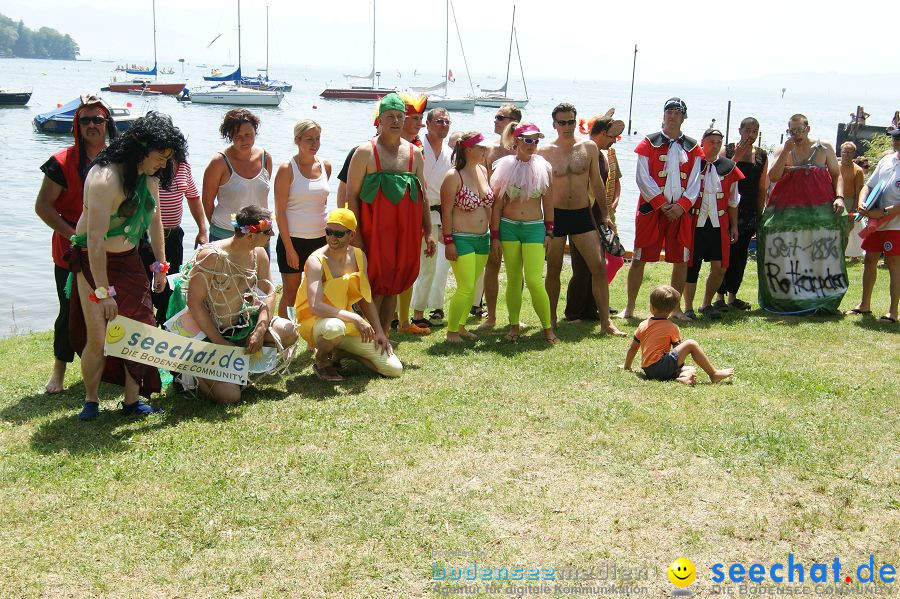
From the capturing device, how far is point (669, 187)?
8469mm

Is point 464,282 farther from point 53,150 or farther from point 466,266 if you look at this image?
point 53,150

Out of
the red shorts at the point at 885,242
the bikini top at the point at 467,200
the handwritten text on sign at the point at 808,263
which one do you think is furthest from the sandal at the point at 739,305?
the bikini top at the point at 467,200

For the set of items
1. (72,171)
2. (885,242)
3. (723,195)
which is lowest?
(885,242)

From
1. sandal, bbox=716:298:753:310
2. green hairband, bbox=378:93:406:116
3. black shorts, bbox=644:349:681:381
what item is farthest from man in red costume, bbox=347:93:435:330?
Answer: sandal, bbox=716:298:753:310

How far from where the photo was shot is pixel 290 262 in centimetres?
726

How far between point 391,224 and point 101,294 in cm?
247

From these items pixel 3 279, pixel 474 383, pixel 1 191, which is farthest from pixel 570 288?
pixel 1 191

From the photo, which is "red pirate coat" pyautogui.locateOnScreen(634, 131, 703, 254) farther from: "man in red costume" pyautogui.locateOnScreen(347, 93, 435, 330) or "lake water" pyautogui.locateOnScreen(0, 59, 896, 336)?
"lake water" pyautogui.locateOnScreen(0, 59, 896, 336)

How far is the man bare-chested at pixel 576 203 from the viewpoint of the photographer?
7977mm

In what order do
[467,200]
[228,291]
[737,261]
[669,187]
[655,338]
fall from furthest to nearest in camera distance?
1. [737,261]
2. [669,187]
3. [467,200]
4. [655,338]
5. [228,291]

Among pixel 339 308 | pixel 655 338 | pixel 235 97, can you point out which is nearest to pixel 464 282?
pixel 339 308

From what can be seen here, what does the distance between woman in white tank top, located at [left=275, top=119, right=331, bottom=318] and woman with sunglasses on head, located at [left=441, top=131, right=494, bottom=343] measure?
1074 millimetres

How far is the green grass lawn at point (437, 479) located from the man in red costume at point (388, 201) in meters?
0.94

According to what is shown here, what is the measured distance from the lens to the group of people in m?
5.55
